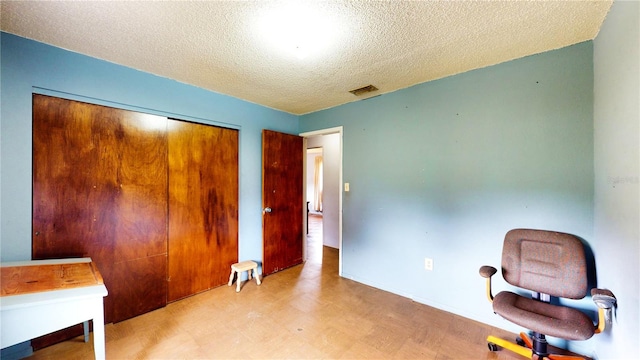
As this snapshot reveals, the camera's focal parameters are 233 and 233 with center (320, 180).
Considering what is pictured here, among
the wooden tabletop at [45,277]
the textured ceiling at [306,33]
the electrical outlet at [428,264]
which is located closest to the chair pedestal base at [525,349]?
the electrical outlet at [428,264]

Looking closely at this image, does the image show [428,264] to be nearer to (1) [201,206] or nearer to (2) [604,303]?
(2) [604,303]

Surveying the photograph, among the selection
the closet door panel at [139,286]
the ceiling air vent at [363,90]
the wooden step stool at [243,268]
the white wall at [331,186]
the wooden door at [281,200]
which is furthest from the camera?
the white wall at [331,186]

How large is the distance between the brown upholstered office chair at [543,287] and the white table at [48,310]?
255 cm

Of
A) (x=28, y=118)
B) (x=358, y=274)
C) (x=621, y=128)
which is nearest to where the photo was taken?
(x=621, y=128)

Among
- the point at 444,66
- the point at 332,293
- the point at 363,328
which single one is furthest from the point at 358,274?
the point at 444,66

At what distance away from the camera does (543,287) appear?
5.65 ft

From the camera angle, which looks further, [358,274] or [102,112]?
[358,274]

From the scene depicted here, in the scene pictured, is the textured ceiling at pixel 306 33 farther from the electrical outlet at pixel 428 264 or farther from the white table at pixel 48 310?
the electrical outlet at pixel 428 264

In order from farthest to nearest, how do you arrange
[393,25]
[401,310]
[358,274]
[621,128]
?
1. [358,274]
2. [401,310]
3. [393,25]
4. [621,128]

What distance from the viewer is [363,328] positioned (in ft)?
6.90

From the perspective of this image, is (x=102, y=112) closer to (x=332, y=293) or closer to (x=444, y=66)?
(x=332, y=293)

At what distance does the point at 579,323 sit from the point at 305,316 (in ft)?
6.53

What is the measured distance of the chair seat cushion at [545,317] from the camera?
1.40 meters

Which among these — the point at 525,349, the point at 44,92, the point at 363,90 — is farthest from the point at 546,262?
the point at 44,92
